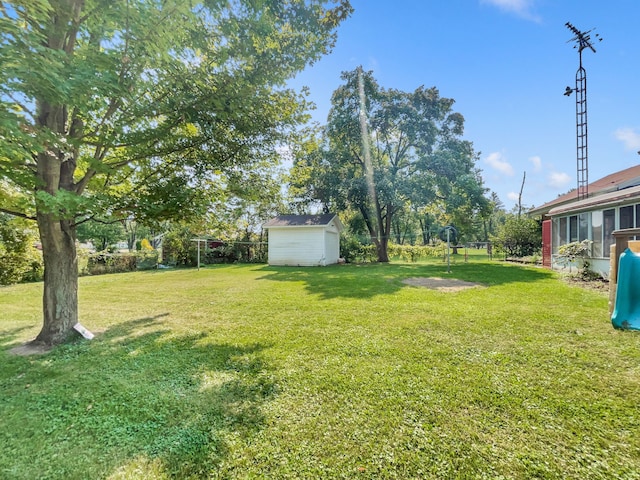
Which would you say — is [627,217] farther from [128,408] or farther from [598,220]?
[128,408]

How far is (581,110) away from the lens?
41.9 feet

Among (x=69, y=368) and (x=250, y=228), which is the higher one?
(x=250, y=228)

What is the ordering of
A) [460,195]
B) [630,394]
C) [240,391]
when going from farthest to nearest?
1. [460,195]
2. [240,391]
3. [630,394]

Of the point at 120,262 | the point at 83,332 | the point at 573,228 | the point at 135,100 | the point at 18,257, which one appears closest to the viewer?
the point at 135,100

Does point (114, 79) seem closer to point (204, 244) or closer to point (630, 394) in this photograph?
point (630, 394)

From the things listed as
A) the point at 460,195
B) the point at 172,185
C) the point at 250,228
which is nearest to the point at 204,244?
the point at 250,228

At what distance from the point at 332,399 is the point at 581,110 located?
17514 millimetres

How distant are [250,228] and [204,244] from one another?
14.2 feet

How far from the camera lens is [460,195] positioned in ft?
54.8

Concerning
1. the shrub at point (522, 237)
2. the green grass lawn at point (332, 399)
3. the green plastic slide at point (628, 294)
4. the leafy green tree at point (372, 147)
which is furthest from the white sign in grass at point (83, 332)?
the shrub at point (522, 237)

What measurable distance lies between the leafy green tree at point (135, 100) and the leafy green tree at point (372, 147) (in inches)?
505

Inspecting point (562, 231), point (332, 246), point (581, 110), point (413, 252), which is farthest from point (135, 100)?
point (413, 252)

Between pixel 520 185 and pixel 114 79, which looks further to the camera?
pixel 520 185

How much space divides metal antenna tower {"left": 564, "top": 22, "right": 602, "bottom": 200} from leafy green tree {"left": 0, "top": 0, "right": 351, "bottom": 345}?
14154 mm
